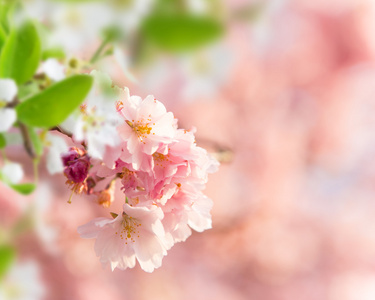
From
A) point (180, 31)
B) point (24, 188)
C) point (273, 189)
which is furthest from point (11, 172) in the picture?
point (273, 189)

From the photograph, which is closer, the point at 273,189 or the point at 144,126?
the point at 144,126

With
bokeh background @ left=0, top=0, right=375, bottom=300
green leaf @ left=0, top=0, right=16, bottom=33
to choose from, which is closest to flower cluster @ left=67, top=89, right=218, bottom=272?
green leaf @ left=0, top=0, right=16, bottom=33

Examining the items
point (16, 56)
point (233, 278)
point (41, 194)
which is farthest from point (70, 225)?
point (16, 56)

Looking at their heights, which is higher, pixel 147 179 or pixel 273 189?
pixel 147 179

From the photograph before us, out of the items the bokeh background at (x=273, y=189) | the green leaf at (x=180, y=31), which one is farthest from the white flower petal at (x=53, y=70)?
the bokeh background at (x=273, y=189)

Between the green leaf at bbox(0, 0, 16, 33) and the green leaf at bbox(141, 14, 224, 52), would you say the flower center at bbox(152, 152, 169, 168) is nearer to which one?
the green leaf at bbox(0, 0, 16, 33)

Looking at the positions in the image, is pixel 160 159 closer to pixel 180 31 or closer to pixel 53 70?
pixel 53 70

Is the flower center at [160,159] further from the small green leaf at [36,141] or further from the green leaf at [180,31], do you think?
the green leaf at [180,31]
